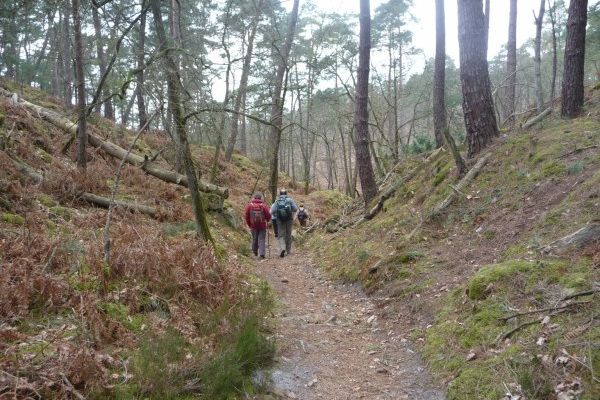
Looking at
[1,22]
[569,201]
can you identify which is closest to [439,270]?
[569,201]

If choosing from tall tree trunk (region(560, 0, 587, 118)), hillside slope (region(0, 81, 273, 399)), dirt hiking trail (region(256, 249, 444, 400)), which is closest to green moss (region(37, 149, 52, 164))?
hillside slope (region(0, 81, 273, 399))

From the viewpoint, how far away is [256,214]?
11227 millimetres

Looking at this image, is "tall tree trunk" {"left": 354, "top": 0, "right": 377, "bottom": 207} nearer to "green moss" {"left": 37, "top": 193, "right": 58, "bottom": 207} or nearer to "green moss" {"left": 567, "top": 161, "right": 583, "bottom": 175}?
"green moss" {"left": 567, "top": 161, "right": 583, "bottom": 175}

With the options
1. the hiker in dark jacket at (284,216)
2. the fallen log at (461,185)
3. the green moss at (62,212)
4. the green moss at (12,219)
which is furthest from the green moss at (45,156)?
the fallen log at (461,185)

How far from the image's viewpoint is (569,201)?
5.75m

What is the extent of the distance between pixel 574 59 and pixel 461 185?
338 centimetres

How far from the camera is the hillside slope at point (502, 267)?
3527 mm

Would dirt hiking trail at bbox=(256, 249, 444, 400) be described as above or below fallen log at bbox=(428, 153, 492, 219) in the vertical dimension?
below

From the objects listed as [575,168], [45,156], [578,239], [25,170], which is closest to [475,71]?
[575,168]

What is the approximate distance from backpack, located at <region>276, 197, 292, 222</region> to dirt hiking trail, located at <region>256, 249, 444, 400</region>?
4.01 meters

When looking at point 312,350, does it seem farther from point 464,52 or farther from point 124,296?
point 464,52

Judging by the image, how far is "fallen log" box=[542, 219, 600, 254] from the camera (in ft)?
→ 15.3

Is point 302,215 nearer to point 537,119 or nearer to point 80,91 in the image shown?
point 80,91

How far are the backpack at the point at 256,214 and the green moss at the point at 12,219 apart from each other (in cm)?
541
